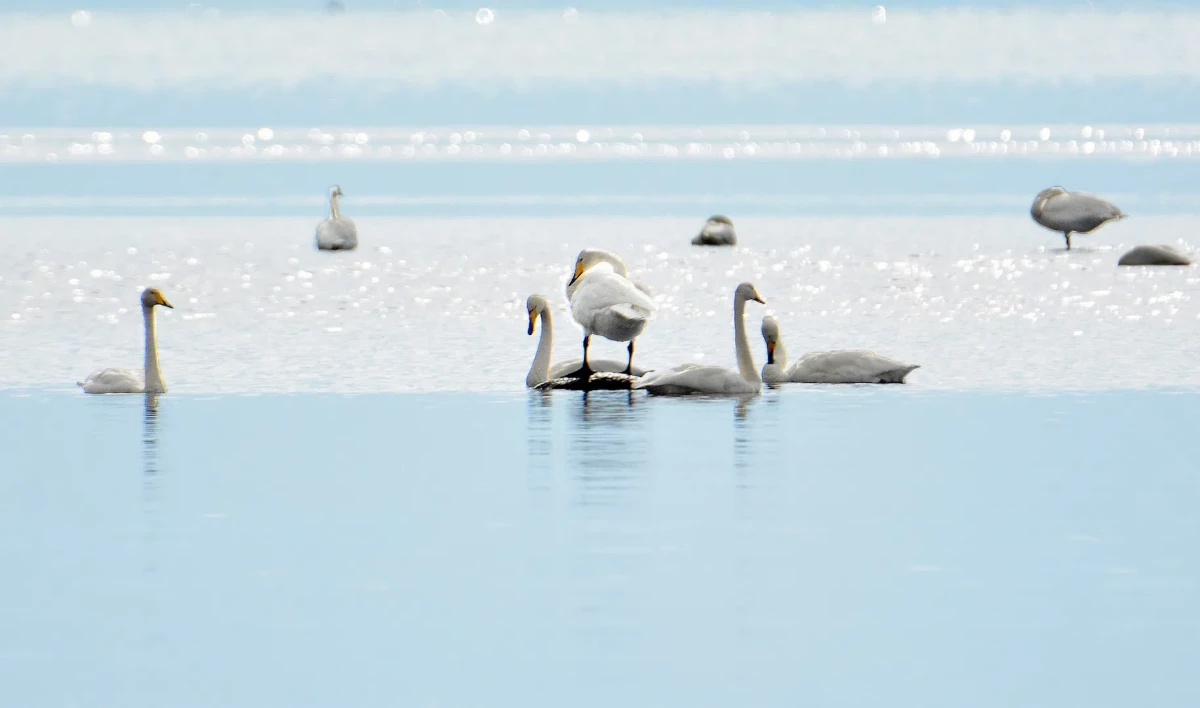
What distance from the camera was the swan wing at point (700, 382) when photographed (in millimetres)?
14578

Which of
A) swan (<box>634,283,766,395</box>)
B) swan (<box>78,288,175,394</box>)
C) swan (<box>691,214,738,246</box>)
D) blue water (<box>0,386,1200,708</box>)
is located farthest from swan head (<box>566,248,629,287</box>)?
swan (<box>691,214,738,246</box>)

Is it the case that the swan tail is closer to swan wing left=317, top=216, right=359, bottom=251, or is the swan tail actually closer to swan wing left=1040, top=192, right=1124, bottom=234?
swan wing left=1040, top=192, right=1124, bottom=234

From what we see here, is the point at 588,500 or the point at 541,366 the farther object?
the point at 541,366

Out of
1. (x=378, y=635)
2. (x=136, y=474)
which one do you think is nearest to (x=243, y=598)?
(x=378, y=635)

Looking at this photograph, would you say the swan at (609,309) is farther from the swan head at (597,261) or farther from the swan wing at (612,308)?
the swan head at (597,261)

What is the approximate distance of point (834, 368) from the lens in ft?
50.7

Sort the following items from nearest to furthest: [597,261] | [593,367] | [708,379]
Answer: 1. [708,379]
2. [593,367]
3. [597,261]

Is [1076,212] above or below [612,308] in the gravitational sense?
above

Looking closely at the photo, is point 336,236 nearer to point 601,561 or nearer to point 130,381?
point 130,381

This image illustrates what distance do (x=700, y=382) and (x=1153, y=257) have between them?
15253 mm

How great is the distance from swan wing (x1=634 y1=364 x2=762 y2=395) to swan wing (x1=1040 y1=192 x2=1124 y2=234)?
1835 centimetres

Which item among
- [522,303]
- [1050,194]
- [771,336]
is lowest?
[771,336]

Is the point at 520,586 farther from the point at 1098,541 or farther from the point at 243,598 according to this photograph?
the point at 1098,541

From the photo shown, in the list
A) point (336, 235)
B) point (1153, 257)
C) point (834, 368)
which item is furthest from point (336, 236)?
point (834, 368)
